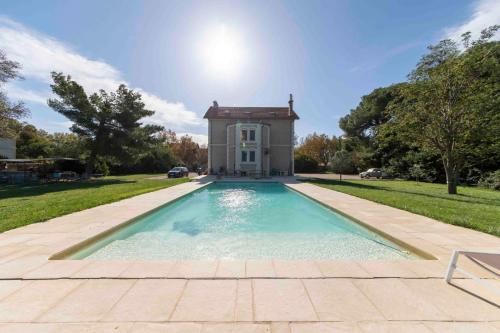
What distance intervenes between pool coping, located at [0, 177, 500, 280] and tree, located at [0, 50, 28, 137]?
19423mm

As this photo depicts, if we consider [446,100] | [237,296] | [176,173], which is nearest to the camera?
[237,296]

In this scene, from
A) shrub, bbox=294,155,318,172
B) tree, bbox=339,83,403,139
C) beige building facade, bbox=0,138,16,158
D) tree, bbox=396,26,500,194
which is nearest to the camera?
tree, bbox=396,26,500,194

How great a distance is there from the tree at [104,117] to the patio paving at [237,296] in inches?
858

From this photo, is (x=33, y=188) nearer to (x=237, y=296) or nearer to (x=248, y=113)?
(x=237, y=296)

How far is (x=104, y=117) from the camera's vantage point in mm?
23906

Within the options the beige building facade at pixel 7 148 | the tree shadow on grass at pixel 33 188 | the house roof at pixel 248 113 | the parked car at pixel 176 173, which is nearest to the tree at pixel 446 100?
the house roof at pixel 248 113

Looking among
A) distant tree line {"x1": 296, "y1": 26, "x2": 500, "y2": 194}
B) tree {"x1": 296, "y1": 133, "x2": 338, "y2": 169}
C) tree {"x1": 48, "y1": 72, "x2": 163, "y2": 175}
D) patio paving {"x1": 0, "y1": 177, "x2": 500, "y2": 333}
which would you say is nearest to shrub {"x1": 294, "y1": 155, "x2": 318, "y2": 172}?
tree {"x1": 296, "y1": 133, "x2": 338, "y2": 169}

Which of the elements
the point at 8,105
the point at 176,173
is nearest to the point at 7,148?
the point at 8,105

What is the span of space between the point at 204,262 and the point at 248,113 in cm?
2908

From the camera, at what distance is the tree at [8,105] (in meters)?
19.4

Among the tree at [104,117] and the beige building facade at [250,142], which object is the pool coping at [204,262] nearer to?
the tree at [104,117]

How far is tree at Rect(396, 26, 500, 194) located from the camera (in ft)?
44.6

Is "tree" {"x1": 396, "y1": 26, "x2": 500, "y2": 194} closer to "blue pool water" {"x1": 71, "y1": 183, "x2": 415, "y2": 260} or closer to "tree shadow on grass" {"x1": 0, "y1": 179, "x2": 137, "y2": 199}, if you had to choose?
"blue pool water" {"x1": 71, "y1": 183, "x2": 415, "y2": 260}

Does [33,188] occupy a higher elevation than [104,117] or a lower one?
lower
